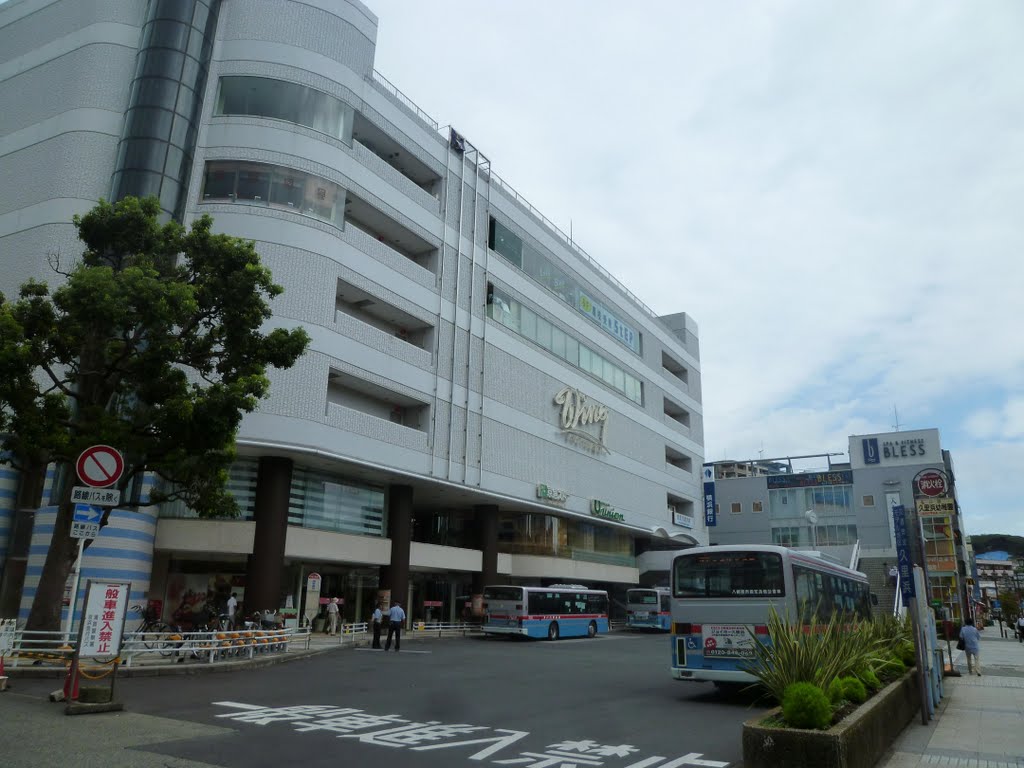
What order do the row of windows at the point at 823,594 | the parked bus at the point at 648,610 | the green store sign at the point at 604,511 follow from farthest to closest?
the green store sign at the point at 604,511 < the parked bus at the point at 648,610 < the row of windows at the point at 823,594

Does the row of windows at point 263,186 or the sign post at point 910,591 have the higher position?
the row of windows at point 263,186

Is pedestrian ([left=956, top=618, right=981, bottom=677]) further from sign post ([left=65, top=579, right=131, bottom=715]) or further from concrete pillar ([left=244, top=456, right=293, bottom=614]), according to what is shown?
concrete pillar ([left=244, top=456, right=293, bottom=614])

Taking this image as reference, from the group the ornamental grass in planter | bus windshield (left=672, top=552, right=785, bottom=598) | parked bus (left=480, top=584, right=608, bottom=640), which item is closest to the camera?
the ornamental grass in planter

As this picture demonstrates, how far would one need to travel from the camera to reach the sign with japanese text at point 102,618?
11062 mm

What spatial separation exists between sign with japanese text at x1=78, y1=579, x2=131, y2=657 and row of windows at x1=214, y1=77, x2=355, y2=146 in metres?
22.7

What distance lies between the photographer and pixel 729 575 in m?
14.6

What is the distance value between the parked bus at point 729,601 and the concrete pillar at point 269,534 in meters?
16.2

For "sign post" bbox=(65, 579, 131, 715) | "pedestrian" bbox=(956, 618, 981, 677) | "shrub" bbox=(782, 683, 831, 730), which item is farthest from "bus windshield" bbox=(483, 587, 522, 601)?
"shrub" bbox=(782, 683, 831, 730)

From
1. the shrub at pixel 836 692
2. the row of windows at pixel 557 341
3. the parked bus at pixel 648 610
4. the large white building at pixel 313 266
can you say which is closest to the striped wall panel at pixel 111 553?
the large white building at pixel 313 266

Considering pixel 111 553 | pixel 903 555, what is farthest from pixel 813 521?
pixel 903 555

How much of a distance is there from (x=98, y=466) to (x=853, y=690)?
1092 cm

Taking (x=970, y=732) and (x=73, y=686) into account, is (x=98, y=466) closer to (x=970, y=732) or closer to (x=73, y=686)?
(x=73, y=686)

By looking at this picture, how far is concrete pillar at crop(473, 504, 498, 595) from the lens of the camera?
126 ft

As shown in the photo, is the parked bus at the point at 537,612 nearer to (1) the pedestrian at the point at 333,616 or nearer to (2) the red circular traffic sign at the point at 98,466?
(1) the pedestrian at the point at 333,616
